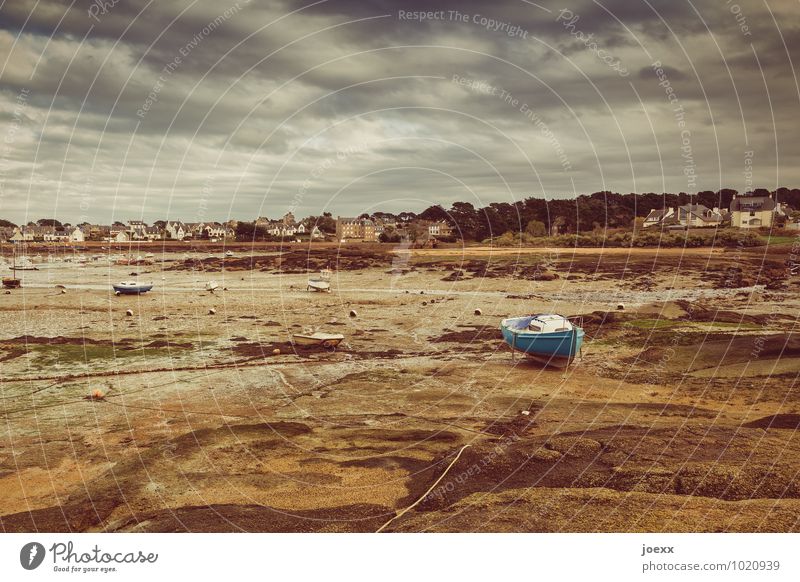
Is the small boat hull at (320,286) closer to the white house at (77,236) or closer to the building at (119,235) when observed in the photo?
the building at (119,235)

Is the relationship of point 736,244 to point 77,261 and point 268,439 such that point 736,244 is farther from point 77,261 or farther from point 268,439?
point 77,261

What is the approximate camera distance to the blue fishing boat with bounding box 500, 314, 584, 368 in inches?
920

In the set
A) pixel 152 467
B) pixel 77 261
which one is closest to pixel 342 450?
pixel 152 467

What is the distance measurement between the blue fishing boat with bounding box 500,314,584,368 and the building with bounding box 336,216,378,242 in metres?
108

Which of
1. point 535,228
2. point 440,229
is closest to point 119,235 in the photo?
point 440,229

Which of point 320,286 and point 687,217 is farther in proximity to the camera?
point 687,217

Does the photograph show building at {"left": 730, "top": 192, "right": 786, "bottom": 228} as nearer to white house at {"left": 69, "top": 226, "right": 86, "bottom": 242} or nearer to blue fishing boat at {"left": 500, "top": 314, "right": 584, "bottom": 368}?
blue fishing boat at {"left": 500, "top": 314, "right": 584, "bottom": 368}

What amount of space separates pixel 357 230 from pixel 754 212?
85.3 meters

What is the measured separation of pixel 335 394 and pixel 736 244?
2851 inches

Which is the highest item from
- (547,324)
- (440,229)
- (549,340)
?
(440,229)

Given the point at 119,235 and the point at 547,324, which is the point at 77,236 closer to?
the point at 119,235

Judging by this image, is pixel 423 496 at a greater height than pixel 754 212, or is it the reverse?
pixel 754 212

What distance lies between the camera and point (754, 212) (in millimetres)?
89375

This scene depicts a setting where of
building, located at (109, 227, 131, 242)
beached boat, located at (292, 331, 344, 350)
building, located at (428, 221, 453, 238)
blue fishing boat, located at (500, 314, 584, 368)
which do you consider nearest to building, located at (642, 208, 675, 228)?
building, located at (428, 221, 453, 238)
